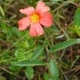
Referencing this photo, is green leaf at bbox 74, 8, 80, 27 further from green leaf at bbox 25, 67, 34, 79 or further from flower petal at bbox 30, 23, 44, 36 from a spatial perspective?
green leaf at bbox 25, 67, 34, 79

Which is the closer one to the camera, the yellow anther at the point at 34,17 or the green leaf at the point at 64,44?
the green leaf at the point at 64,44

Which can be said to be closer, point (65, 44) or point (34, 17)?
point (65, 44)

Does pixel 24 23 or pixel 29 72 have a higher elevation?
pixel 24 23

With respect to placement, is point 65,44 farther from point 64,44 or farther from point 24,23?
point 24,23

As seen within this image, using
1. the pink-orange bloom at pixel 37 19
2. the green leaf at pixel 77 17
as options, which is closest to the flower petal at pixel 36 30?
the pink-orange bloom at pixel 37 19

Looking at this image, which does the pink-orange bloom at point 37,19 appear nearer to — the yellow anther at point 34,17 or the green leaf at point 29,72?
the yellow anther at point 34,17

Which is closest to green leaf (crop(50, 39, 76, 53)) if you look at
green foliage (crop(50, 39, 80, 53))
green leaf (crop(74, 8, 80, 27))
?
green foliage (crop(50, 39, 80, 53))

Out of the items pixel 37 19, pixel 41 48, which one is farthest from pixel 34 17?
pixel 41 48

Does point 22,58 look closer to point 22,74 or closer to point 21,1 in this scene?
point 22,74
